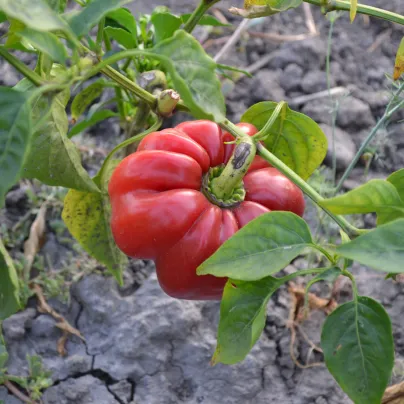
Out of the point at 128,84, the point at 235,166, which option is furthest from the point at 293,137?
the point at 128,84

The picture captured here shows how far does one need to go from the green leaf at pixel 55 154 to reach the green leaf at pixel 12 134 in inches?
9.9

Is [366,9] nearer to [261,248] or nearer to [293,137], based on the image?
[293,137]

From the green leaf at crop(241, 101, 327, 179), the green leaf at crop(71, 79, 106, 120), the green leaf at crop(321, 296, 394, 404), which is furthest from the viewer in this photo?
the green leaf at crop(71, 79, 106, 120)

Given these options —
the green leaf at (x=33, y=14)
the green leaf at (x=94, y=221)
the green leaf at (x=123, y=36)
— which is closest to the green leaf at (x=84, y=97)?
the green leaf at (x=123, y=36)

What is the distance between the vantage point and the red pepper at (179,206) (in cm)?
106

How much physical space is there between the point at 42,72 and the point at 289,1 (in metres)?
0.44

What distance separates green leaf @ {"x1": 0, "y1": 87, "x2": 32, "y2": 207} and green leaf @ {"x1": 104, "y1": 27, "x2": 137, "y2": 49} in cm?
53

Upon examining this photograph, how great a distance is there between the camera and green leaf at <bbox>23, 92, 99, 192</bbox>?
105cm

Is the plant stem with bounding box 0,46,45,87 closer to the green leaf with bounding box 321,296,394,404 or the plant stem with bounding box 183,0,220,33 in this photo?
the plant stem with bounding box 183,0,220,33

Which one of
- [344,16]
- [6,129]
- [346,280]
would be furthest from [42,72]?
[344,16]

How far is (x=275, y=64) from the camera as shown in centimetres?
220

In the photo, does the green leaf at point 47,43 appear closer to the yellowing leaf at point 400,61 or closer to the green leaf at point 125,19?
the green leaf at point 125,19

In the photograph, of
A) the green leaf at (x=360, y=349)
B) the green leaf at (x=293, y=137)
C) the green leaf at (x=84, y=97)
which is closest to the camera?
the green leaf at (x=360, y=349)

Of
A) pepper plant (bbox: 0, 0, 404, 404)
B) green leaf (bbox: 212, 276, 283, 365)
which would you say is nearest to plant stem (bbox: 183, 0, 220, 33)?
pepper plant (bbox: 0, 0, 404, 404)
